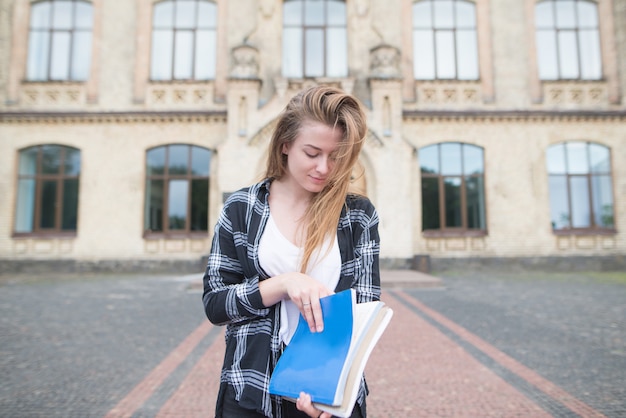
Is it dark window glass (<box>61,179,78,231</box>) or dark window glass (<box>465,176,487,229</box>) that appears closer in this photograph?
dark window glass (<box>61,179,78,231</box>)

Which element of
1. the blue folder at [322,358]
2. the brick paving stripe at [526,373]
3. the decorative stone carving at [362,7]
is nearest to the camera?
the blue folder at [322,358]

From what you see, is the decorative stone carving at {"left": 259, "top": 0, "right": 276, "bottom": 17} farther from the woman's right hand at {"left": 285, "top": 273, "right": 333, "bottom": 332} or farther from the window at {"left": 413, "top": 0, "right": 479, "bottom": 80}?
the woman's right hand at {"left": 285, "top": 273, "right": 333, "bottom": 332}

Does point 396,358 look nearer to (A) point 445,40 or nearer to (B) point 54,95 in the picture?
(A) point 445,40

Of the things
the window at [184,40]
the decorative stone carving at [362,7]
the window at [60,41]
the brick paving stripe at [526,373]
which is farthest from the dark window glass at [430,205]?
the window at [60,41]

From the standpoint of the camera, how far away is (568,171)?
45.9 ft

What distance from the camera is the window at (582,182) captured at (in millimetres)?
13906

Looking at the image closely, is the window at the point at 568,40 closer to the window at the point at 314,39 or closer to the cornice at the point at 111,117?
the window at the point at 314,39

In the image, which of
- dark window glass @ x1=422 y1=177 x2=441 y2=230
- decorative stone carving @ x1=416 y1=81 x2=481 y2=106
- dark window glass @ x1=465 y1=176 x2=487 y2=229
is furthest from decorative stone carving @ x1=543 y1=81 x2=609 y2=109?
dark window glass @ x1=422 y1=177 x2=441 y2=230

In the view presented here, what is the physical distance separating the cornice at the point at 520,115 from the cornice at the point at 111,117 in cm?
764

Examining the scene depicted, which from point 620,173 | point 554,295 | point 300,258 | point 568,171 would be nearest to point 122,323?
point 300,258

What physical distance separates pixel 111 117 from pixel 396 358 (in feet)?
44.7

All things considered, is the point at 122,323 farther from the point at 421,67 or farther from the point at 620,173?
the point at 620,173

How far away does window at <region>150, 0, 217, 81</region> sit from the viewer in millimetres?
14305

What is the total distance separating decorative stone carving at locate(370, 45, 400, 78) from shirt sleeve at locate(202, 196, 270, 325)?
499 inches
